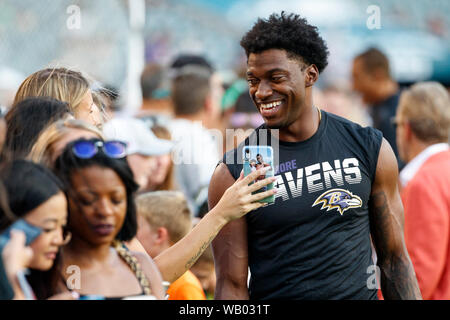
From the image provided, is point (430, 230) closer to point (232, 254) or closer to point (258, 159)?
point (232, 254)

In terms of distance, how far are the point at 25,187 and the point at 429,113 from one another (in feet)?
11.3

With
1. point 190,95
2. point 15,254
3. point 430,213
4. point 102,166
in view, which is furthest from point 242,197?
point 190,95

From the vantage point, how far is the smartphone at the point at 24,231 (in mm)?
2171

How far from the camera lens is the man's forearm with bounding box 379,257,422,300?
3514 mm

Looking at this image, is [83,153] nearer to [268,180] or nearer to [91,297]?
[91,297]

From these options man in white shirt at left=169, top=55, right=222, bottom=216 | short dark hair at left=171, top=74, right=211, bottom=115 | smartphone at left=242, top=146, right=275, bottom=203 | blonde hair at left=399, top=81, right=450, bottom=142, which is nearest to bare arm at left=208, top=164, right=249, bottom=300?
smartphone at left=242, top=146, right=275, bottom=203

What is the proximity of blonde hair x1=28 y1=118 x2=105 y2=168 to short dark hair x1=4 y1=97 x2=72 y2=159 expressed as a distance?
0.07 feet

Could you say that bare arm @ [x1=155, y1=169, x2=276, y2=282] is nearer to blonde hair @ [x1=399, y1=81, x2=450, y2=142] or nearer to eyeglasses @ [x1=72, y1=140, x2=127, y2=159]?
eyeglasses @ [x1=72, y1=140, x2=127, y2=159]

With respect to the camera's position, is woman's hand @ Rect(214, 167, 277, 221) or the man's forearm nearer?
woman's hand @ Rect(214, 167, 277, 221)

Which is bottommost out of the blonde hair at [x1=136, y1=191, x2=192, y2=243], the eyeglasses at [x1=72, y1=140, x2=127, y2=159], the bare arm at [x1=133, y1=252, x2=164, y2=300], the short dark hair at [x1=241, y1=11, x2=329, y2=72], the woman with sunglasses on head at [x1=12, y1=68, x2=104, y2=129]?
the bare arm at [x1=133, y1=252, x2=164, y2=300]
